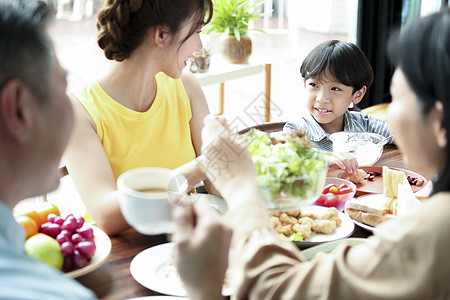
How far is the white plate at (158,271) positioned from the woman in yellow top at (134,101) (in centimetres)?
24

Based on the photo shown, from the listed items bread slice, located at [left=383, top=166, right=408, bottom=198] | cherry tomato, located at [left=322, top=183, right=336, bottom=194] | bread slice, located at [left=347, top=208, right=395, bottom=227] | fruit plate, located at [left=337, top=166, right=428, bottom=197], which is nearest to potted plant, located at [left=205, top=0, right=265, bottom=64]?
fruit plate, located at [left=337, top=166, right=428, bottom=197]

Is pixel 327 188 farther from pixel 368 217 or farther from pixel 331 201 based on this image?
pixel 368 217

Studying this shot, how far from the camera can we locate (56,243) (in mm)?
1302

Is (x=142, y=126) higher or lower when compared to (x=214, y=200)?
higher

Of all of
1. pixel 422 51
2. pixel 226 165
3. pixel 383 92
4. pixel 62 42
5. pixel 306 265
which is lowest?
pixel 383 92

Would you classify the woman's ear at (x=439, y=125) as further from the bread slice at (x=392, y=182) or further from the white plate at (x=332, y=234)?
the bread slice at (x=392, y=182)

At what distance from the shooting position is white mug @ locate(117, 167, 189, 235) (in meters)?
0.96

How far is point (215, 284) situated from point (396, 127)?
1.42 ft

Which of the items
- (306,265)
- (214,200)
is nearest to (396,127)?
(306,265)

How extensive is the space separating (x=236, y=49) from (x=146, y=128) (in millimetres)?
2346

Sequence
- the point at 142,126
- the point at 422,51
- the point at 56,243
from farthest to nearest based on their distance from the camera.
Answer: the point at 142,126, the point at 56,243, the point at 422,51

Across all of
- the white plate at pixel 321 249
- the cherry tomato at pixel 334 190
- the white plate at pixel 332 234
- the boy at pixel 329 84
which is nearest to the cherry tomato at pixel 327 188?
the cherry tomato at pixel 334 190

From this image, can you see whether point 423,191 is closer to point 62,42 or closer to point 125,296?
point 125,296

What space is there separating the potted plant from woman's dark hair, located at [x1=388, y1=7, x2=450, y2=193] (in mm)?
3132
